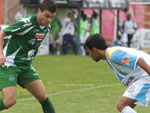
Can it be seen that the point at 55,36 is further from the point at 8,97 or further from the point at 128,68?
the point at 128,68

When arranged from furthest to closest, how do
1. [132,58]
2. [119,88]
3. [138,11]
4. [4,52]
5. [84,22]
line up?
1. [138,11]
2. [84,22]
3. [119,88]
4. [4,52]
5. [132,58]

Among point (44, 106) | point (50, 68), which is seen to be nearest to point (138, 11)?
point (50, 68)

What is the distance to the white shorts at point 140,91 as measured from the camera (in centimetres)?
732

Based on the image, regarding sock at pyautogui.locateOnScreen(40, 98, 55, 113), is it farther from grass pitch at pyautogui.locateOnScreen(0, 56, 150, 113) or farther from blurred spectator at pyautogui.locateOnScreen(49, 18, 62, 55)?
blurred spectator at pyautogui.locateOnScreen(49, 18, 62, 55)

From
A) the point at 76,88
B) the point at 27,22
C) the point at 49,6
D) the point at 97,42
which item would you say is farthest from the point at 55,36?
the point at 97,42

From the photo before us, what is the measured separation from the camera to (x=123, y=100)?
291 inches

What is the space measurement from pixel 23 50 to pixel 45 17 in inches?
23.6

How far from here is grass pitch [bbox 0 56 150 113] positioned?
419 inches

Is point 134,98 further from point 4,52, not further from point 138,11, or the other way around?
point 138,11

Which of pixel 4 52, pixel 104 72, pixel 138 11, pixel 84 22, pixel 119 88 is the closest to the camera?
pixel 4 52

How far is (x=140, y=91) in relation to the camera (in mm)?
7336

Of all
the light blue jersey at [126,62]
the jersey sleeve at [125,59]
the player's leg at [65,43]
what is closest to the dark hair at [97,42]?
the light blue jersey at [126,62]

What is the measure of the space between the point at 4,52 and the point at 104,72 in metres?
10.3

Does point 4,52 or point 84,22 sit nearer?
point 4,52
